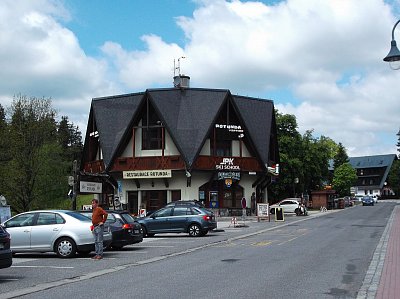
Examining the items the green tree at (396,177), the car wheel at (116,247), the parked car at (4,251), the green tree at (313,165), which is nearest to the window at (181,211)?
the car wheel at (116,247)

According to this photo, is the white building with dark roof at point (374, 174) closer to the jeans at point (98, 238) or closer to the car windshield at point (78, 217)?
the car windshield at point (78, 217)

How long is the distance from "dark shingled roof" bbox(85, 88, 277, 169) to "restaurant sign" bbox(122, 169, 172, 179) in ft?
6.40

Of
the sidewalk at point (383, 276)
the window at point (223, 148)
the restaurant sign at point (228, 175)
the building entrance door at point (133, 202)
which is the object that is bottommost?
the sidewalk at point (383, 276)

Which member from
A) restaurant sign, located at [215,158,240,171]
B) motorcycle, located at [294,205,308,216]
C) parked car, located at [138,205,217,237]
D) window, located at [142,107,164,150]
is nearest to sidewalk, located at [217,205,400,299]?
parked car, located at [138,205,217,237]

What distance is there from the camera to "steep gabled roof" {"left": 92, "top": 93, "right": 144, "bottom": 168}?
44906 mm

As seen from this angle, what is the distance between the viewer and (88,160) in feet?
164

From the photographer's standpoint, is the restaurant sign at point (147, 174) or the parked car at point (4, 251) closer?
the parked car at point (4, 251)

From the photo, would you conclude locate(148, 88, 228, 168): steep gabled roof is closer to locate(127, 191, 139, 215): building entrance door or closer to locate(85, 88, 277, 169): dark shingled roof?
locate(85, 88, 277, 169): dark shingled roof

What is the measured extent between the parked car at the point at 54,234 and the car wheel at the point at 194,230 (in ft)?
31.7

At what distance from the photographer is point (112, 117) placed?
46.5m

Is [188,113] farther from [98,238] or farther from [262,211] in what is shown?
[98,238]

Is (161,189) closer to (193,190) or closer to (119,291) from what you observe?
(193,190)

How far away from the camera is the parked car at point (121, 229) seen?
18.3 m

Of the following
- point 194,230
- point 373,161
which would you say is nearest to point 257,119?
point 194,230
